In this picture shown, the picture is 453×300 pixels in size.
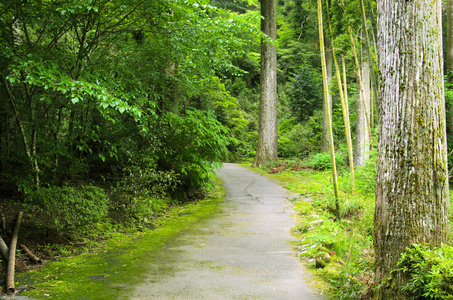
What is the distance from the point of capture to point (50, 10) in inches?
171

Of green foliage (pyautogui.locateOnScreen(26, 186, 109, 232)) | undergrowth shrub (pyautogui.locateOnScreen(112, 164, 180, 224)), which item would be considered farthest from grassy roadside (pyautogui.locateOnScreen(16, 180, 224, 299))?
undergrowth shrub (pyautogui.locateOnScreen(112, 164, 180, 224))

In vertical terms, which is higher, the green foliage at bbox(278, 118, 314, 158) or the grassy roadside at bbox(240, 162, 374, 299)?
the green foliage at bbox(278, 118, 314, 158)

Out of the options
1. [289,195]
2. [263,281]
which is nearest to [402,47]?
[263,281]

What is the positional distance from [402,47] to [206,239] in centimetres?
404

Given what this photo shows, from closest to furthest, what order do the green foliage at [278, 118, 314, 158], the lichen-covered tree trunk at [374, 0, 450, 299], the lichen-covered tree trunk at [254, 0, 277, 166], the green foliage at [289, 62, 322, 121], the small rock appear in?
the lichen-covered tree trunk at [374, 0, 450, 299] < the small rock < the lichen-covered tree trunk at [254, 0, 277, 166] < the green foliage at [278, 118, 314, 158] < the green foliage at [289, 62, 322, 121]

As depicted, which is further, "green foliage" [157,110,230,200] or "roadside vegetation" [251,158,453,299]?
"green foliage" [157,110,230,200]

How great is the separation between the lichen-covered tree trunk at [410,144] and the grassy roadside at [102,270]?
2.70 metres

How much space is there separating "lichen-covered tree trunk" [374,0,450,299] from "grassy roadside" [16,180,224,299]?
2.70 meters

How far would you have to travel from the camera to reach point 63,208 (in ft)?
14.5

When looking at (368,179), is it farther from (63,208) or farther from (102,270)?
(63,208)

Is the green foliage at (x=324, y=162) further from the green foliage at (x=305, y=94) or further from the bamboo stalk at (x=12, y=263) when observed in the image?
the bamboo stalk at (x=12, y=263)

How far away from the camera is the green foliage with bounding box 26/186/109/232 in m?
4.34

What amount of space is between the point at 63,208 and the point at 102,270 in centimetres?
107

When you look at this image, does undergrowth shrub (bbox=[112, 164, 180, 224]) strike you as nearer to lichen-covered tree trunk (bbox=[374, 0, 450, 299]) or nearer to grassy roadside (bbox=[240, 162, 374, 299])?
grassy roadside (bbox=[240, 162, 374, 299])
